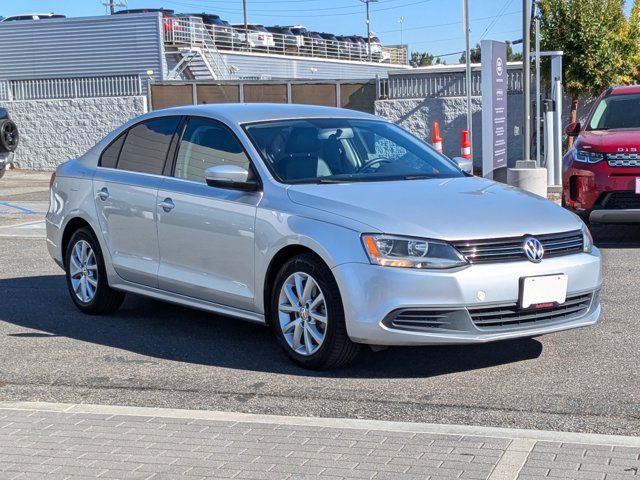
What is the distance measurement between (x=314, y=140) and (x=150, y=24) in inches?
1280

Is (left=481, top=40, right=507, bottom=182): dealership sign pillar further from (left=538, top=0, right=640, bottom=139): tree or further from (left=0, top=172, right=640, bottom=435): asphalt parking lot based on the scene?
(left=0, top=172, right=640, bottom=435): asphalt parking lot

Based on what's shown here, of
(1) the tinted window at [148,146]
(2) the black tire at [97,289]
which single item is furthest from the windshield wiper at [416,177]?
(2) the black tire at [97,289]

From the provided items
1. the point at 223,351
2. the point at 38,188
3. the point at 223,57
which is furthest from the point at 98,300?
the point at 223,57

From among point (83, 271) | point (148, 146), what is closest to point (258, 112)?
point (148, 146)

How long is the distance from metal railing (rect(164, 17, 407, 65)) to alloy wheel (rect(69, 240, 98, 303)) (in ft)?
113

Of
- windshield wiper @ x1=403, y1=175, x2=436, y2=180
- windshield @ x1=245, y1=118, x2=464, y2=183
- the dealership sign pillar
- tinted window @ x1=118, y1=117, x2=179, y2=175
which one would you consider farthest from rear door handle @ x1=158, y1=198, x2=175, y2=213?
the dealership sign pillar

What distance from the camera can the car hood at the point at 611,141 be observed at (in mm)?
11047

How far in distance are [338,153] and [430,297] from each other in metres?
1.60

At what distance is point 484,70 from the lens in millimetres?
16953

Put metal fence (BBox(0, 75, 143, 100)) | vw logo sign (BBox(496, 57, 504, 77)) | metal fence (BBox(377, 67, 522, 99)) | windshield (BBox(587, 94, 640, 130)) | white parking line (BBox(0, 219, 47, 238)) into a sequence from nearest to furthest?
windshield (BBox(587, 94, 640, 130)) → white parking line (BBox(0, 219, 47, 238)) → vw logo sign (BBox(496, 57, 504, 77)) → metal fence (BBox(377, 67, 522, 99)) → metal fence (BBox(0, 75, 143, 100))

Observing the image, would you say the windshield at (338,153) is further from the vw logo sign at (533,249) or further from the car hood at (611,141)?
the car hood at (611,141)

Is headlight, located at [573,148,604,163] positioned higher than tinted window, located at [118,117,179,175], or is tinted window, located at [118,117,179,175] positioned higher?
tinted window, located at [118,117,179,175]

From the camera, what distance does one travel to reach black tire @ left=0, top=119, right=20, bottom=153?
66.9 feet

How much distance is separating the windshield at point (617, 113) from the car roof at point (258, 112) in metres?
5.35
